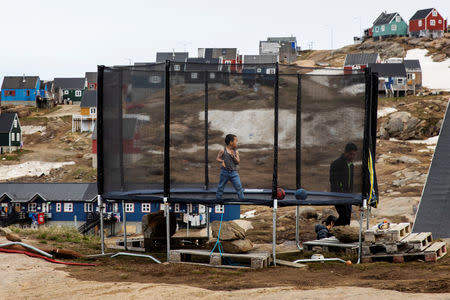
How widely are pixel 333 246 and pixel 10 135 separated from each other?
215 ft

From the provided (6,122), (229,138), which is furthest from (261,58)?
(229,138)

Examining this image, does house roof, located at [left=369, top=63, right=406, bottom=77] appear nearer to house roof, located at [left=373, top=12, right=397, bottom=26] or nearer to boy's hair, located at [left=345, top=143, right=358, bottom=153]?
house roof, located at [left=373, top=12, right=397, bottom=26]

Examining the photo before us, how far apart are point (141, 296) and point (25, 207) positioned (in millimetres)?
40797

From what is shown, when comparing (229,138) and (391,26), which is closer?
(229,138)

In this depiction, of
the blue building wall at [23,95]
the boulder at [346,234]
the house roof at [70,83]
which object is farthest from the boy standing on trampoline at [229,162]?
the house roof at [70,83]

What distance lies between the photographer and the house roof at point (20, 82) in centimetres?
10219

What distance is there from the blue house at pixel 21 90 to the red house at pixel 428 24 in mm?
66113

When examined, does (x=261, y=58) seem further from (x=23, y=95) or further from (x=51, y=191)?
(x=51, y=191)

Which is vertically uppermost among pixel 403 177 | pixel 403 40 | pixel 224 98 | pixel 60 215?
pixel 403 40

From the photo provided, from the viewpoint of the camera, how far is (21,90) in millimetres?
102812

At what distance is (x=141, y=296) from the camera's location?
36.1 ft

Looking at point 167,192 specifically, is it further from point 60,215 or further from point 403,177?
point 60,215

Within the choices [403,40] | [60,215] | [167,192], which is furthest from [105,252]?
[403,40]

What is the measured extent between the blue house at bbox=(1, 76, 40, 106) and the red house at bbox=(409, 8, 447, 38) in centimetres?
6611
